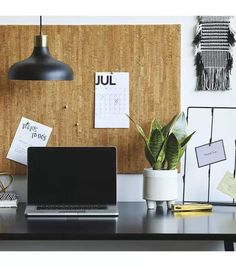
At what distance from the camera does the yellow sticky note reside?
2853mm

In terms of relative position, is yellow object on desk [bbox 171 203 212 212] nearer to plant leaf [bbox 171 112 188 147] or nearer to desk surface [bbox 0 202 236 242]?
desk surface [bbox 0 202 236 242]

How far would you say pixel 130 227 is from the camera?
8.13ft

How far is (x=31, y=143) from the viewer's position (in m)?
2.94

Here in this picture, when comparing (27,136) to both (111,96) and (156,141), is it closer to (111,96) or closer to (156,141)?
(111,96)

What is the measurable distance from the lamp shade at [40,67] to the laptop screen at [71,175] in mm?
287

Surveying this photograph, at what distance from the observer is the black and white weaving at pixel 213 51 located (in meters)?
2.93

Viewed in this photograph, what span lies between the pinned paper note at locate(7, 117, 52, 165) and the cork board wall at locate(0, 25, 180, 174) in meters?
0.02

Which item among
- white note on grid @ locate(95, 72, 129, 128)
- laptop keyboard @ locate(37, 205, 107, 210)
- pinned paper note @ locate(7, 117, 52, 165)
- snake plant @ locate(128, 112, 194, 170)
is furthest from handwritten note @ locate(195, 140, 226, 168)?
pinned paper note @ locate(7, 117, 52, 165)

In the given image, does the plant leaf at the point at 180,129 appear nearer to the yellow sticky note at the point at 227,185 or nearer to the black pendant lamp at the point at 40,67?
the yellow sticky note at the point at 227,185

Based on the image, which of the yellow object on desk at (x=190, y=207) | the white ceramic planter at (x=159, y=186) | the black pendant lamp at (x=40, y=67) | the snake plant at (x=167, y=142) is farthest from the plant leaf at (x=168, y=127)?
the black pendant lamp at (x=40, y=67)

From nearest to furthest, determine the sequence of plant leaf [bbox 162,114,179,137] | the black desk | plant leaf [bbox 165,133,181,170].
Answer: the black desk, plant leaf [bbox 165,133,181,170], plant leaf [bbox 162,114,179,137]

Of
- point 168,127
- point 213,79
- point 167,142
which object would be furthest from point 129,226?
point 213,79

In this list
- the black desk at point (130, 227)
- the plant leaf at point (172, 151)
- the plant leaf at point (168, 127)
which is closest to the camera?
the black desk at point (130, 227)

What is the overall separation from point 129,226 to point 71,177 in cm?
38
